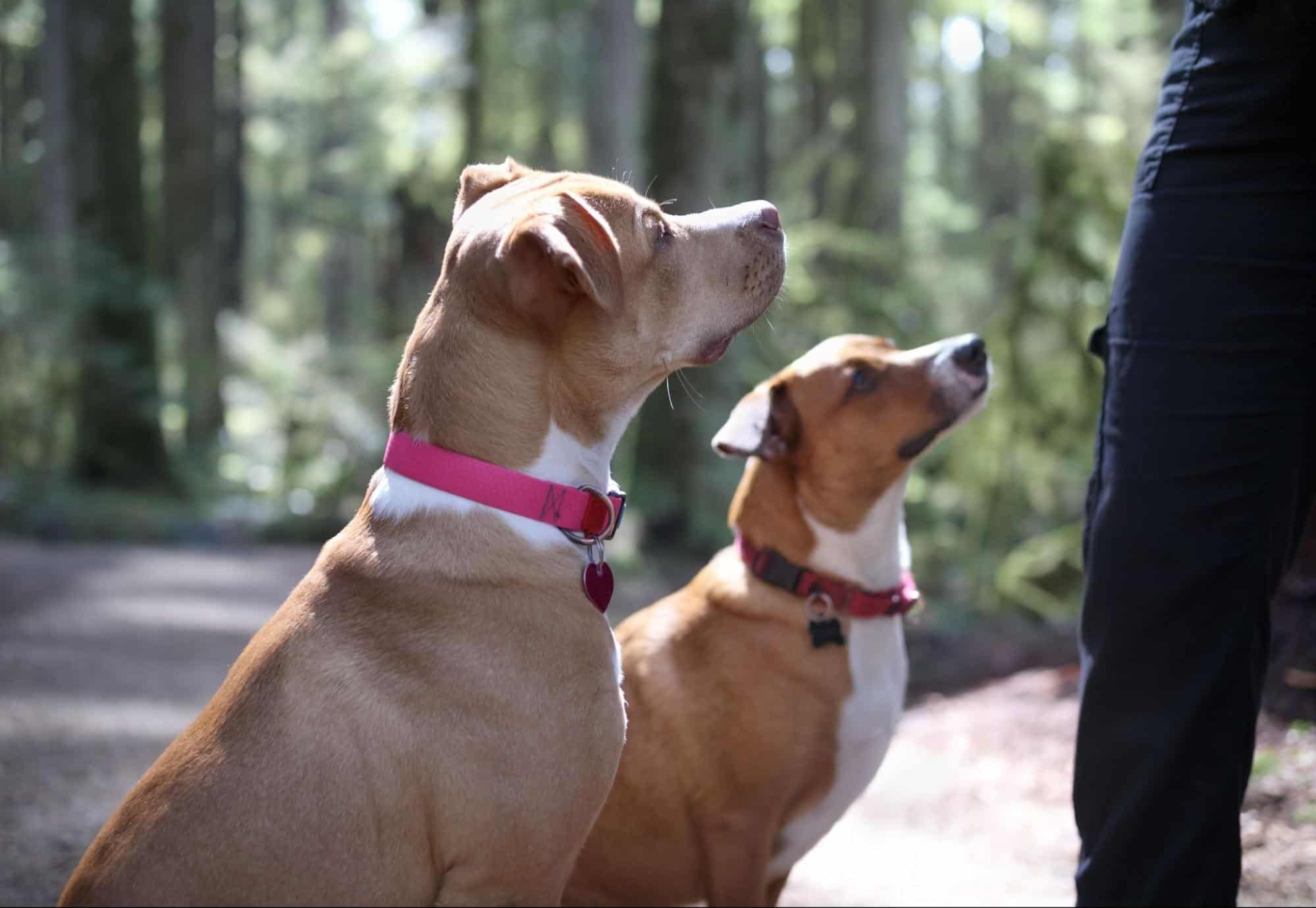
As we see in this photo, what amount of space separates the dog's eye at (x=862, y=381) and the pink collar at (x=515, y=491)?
1650 mm

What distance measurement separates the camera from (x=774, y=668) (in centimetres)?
385

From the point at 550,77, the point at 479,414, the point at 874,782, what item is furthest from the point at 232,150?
the point at 479,414

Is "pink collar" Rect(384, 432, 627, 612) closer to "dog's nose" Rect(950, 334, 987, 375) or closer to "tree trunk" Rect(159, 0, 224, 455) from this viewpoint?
"dog's nose" Rect(950, 334, 987, 375)

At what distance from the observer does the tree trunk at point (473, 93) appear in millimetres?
17156

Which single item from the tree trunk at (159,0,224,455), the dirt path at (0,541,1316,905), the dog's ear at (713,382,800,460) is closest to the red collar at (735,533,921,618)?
the dog's ear at (713,382,800,460)

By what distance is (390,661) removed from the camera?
2.67 m

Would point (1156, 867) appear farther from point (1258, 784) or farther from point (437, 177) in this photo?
point (437, 177)

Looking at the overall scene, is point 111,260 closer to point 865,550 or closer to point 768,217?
point 865,550

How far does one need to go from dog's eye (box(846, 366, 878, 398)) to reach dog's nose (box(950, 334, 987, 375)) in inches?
11.4

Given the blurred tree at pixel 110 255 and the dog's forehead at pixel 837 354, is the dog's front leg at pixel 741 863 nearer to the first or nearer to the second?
the dog's forehead at pixel 837 354

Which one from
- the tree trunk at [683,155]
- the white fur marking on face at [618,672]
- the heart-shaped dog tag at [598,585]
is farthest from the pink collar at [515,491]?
the tree trunk at [683,155]

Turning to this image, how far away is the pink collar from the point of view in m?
2.79

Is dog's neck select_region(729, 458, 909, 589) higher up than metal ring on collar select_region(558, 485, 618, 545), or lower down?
lower down

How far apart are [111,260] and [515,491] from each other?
13917mm
